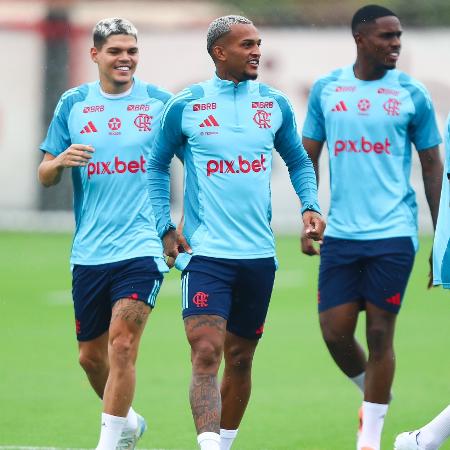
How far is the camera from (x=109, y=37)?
855 centimetres

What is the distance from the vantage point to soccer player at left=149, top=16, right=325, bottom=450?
7664 mm

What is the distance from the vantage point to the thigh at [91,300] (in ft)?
27.5

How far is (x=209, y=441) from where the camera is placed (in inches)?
284

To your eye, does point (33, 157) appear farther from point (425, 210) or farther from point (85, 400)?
point (85, 400)

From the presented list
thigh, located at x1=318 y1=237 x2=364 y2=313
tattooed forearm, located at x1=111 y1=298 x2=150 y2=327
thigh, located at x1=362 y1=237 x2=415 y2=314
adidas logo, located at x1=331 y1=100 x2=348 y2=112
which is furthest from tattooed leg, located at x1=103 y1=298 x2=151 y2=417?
adidas logo, located at x1=331 y1=100 x2=348 y2=112

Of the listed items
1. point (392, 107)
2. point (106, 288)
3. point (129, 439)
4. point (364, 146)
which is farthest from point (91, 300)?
point (392, 107)

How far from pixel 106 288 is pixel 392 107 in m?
2.13

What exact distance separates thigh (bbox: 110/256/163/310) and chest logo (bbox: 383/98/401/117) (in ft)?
5.90

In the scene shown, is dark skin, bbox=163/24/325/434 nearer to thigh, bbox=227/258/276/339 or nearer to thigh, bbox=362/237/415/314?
thigh, bbox=227/258/276/339

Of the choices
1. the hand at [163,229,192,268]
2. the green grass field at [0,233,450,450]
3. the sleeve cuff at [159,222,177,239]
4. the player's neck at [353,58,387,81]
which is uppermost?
the player's neck at [353,58,387,81]

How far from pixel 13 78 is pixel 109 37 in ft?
53.3

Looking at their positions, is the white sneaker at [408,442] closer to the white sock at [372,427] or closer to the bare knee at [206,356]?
the white sock at [372,427]

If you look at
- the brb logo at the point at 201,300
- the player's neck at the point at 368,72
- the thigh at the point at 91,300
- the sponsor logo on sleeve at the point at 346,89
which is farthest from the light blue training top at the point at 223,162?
the player's neck at the point at 368,72

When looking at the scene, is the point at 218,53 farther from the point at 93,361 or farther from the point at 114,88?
the point at 93,361
